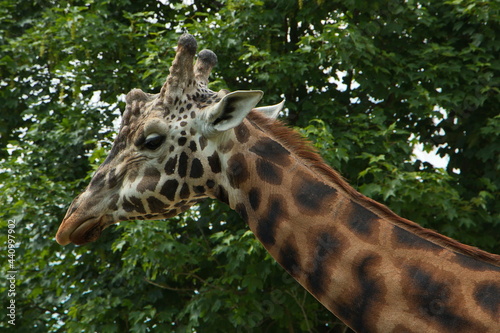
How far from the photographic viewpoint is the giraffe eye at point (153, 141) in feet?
15.0

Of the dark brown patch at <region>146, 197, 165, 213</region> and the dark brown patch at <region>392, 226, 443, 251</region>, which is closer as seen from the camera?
the dark brown patch at <region>392, 226, 443, 251</region>

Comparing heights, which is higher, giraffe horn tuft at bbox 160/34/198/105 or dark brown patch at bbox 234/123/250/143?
giraffe horn tuft at bbox 160/34/198/105

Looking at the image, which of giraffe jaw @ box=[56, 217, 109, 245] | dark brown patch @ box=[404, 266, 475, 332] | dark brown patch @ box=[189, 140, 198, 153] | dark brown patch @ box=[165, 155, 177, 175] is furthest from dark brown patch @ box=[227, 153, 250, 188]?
dark brown patch @ box=[404, 266, 475, 332]

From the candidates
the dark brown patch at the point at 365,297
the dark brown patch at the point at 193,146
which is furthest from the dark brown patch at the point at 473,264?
the dark brown patch at the point at 193,146

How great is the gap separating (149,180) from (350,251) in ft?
4.37

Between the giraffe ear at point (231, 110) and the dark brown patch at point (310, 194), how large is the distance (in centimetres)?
46

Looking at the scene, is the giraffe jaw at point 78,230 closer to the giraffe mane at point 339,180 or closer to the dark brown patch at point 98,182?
the dark brown patch at point 98,182

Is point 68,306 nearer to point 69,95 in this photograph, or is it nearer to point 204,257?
point 204,257

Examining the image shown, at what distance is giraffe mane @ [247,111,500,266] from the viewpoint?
3838 mm

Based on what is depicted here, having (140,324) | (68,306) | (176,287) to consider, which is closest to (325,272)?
(140,324)

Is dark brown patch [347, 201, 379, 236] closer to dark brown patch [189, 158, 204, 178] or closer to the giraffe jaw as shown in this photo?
dark brown patch [189, 158, 204, 178]

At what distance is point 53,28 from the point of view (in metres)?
11.9

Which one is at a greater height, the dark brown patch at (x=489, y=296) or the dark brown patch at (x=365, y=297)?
the dark brown patch at (x=489, y=296)

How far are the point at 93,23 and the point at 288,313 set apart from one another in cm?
524
